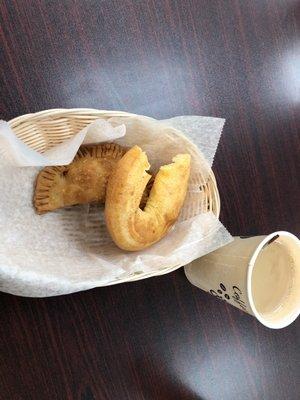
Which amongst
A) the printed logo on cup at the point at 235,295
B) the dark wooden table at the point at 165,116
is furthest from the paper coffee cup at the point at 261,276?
the dark wooden table at the point at 165,116

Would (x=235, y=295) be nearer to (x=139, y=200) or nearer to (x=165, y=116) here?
(x=139, y=200)

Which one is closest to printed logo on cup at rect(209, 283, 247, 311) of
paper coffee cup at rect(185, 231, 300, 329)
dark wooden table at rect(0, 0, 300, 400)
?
paper coffee cup at rect(185, 231, 300, 329)

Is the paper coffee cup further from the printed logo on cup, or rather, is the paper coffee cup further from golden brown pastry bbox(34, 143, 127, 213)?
golden brown pastry bbox(34, 143, 127, 213)

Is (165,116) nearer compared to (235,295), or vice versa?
(235,295)

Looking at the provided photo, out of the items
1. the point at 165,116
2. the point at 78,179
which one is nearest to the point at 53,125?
the point at 78,179

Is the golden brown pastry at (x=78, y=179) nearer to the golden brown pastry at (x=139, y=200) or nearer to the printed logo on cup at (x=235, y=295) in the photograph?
the golden brown pastry at (x=139, y=200)

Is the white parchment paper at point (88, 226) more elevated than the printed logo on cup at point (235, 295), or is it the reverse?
the white parchment paper at point (88, 226)

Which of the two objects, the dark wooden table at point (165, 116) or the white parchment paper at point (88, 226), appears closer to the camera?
the white parchment paper at point (88, 226)
